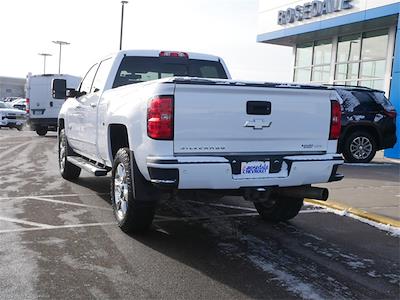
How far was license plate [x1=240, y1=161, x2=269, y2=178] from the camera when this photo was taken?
15.5 ft

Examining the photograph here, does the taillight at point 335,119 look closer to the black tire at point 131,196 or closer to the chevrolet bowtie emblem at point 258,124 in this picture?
the chevrolet bowtie emblem at point 258,124

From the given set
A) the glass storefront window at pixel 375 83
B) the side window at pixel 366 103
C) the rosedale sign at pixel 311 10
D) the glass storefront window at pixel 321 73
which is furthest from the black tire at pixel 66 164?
the glass storefront window at pixel 321 73

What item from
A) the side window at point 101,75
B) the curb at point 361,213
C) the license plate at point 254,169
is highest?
the side window at point 101,75

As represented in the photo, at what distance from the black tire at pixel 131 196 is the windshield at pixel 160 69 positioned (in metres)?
1.58

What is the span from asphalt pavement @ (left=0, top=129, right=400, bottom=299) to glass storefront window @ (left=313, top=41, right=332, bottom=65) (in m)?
15.2

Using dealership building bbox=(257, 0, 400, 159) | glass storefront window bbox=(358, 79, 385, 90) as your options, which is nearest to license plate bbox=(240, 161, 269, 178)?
dealership building bbox=(257, 0, 400, 159)

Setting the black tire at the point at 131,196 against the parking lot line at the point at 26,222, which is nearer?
the black tire at the point at 131,196

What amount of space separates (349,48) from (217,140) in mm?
16705

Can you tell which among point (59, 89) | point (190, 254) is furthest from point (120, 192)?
point (59, 89)

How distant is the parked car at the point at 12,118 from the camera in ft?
81.4

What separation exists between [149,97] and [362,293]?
2.49m

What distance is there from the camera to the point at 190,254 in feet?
15.8

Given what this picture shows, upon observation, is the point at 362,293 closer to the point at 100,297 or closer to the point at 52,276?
the point at 100,297

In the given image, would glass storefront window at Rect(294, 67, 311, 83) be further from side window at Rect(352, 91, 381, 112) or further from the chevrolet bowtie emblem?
the chevrolet bowtie emblem
